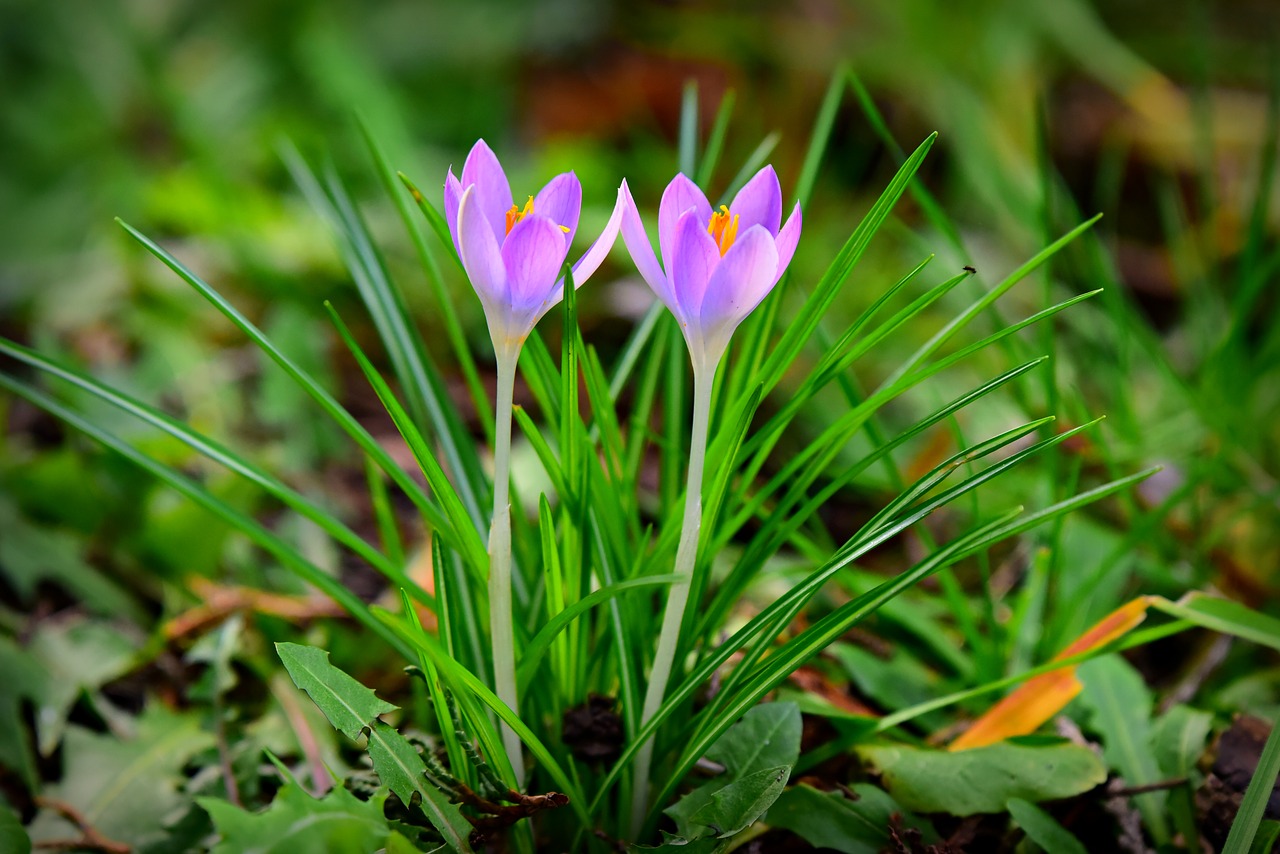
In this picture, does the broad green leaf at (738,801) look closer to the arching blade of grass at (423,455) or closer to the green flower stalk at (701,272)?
the green flower stalk at (701,272)

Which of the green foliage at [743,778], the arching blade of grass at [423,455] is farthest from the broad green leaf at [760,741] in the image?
the arching blade of grass at [423,455]

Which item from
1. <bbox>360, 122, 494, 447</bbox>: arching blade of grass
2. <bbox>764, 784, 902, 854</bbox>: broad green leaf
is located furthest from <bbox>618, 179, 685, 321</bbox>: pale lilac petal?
<bbox>764, 784, 902, 854</bbox>: broad green leaf

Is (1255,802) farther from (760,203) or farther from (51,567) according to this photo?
(51,567)

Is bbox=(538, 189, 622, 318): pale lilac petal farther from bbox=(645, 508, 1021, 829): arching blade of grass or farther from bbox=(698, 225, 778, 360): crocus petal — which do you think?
bbox=(645, 508, 1021, 829): arching blade of grass

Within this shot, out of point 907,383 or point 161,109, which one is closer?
point 907,383

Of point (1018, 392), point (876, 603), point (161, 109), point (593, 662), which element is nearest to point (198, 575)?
point (593, 662)

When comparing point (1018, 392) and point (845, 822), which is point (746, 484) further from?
point (1018, 392)
